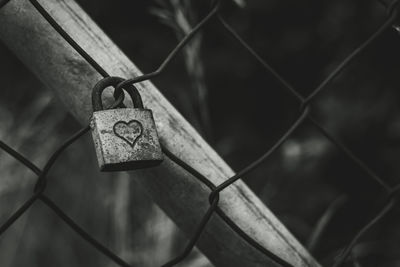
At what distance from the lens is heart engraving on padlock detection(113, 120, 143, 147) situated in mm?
532

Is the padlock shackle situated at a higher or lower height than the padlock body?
higher

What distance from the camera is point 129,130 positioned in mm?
535

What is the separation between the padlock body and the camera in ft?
1.72

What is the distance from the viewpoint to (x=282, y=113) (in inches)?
84.8

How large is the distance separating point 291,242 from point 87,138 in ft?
3.91

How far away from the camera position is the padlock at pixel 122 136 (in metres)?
0.52

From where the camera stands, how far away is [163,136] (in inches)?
24.1

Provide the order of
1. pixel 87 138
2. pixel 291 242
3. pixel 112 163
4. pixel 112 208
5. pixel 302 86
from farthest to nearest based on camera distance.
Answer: pixel 302 86
pixel 87 138
pixel 112 208
pixel 291 242
pixel 112 163

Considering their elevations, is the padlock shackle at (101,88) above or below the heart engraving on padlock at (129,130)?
above

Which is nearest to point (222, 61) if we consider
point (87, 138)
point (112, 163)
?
point (87, 138)

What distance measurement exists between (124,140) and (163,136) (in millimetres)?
86

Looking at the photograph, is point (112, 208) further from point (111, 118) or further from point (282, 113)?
point (111, 118)

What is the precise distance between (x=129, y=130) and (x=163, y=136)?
3.2 inches

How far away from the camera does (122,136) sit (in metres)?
0.53
